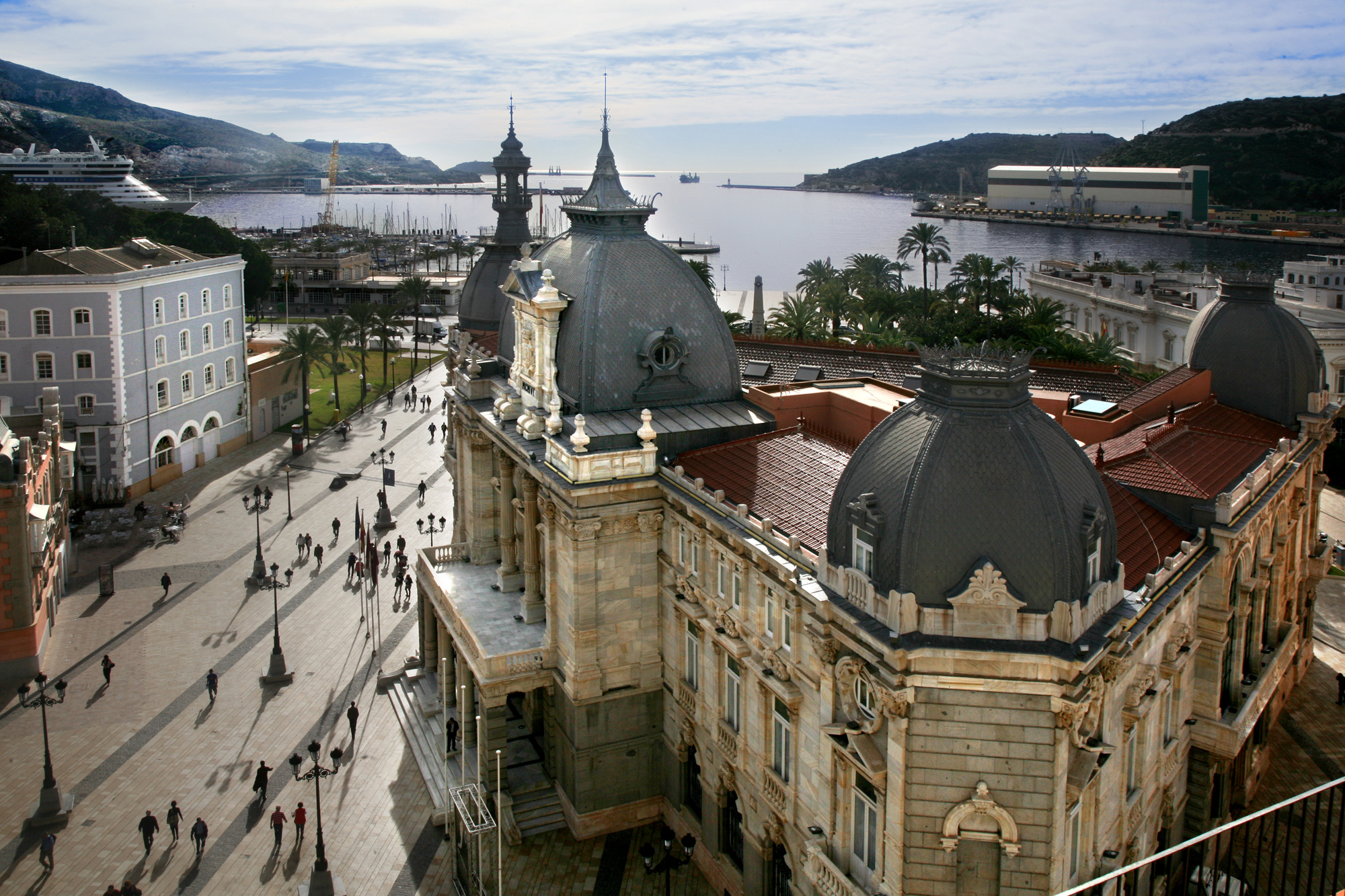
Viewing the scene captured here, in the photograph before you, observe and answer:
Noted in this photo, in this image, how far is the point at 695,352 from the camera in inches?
1626

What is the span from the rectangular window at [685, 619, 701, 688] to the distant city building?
32970 millimetres

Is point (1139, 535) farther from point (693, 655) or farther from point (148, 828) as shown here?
point (148, 828)

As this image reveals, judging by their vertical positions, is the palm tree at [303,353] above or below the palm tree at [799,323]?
below

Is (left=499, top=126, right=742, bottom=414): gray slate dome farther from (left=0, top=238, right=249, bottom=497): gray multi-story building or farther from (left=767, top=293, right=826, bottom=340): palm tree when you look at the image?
(left=767, top=293, right=826, bottom=340): palm tree

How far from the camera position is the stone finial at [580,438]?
118 feet

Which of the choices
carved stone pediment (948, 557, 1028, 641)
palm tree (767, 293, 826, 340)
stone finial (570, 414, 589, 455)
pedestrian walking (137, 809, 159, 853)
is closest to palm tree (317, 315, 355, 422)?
palm tree (767, 293, 826, 340)

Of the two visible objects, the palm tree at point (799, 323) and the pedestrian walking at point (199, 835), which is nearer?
the pedestrian walking at point (199, 835)

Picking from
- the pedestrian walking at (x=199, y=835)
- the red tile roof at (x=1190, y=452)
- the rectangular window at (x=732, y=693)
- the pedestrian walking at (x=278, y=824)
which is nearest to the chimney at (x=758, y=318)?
the red tile roof at (x=1190, y=452)

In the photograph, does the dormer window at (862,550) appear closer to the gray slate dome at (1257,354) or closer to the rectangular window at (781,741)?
the rectangular window at (781,741)

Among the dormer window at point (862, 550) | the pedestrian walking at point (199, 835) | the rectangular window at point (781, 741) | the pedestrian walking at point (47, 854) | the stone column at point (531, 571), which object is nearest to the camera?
the dormer window at point (862, 550)

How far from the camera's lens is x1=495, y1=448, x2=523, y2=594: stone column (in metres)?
45.5

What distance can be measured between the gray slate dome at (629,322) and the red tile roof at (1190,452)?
13972mm

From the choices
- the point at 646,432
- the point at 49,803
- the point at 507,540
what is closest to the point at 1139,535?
the point at 646,432

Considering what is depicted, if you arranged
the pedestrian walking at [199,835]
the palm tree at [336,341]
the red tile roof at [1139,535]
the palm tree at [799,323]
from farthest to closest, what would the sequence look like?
1. the palm tree at [336,341]
2. the palm tree at [799,323]
3. the pedestrian walking at [199,835]
4. the red tile roof at [1139,535]
